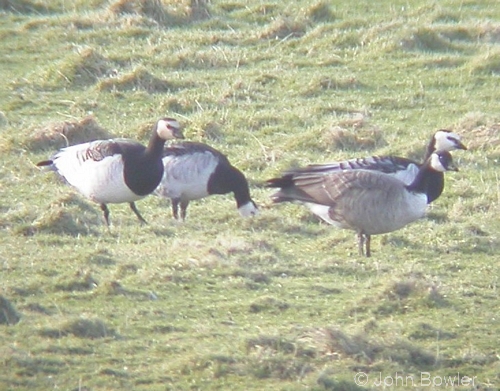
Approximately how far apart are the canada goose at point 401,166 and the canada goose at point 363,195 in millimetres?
95

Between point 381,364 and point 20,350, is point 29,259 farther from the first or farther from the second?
point 381,364

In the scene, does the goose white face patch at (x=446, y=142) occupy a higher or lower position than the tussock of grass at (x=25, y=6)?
higher

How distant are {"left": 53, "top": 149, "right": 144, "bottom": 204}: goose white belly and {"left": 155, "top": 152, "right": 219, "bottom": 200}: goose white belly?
2.21 ft

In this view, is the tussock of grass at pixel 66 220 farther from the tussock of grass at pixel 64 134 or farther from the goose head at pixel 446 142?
the goose head at pixel 446 142

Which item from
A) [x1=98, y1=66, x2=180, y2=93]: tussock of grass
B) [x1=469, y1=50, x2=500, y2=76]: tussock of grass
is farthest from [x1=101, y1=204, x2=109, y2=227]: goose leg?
[x1=469, y1=50, x2=500, y2=76]: tussock of grass

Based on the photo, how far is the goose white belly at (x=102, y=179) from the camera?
10617 millimetres

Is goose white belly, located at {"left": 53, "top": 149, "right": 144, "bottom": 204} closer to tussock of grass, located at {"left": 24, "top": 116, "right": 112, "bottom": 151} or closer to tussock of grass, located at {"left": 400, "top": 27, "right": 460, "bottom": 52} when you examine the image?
tussock of grass, located at {"left": 24, "top": 116, "right": 112, "bottom": 151}

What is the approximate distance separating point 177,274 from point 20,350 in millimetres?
1895

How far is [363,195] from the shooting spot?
402 inches

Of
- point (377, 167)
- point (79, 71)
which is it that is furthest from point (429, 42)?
point (377, 167)

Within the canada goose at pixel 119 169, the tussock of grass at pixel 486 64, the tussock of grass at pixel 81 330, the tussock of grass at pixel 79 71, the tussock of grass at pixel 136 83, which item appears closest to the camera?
the tussock of grass at pixel 81 330

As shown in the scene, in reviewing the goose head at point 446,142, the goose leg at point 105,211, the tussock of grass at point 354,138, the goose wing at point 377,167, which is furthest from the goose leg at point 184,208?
the goose head at point 446,142

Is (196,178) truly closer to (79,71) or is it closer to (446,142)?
(446,142)

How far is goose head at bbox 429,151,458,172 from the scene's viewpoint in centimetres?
1066
